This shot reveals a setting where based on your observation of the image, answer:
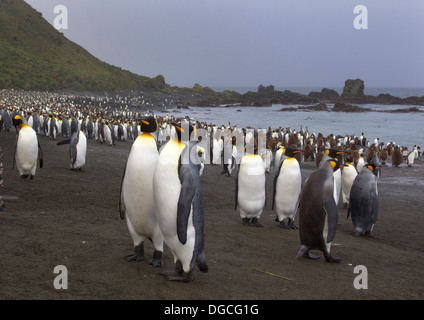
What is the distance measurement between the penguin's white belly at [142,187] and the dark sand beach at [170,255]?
48 cm

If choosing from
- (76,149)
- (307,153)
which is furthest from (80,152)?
(307,153)

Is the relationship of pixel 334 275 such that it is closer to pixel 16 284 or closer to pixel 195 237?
pixel 195 237

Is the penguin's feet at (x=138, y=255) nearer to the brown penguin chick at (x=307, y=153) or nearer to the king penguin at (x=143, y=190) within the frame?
the king penguin at (x=143, y=190)

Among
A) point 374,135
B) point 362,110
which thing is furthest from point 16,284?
point 362,110

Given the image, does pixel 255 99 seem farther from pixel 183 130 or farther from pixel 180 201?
pixel 180 201

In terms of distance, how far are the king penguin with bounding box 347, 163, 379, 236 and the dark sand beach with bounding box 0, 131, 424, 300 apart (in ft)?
1.13

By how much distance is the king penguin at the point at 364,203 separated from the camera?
26.1 feet

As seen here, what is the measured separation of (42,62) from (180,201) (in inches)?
3347

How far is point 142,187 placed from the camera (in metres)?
4.59

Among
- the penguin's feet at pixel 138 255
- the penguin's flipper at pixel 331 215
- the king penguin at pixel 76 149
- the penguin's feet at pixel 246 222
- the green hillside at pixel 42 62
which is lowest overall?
the penguin's feet at pixel 246 222

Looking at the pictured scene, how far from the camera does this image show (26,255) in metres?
4.61

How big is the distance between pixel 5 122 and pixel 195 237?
20964mm

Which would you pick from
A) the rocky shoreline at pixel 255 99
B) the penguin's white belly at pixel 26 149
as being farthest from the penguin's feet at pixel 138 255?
the rocky shoreline at pixel 255 99

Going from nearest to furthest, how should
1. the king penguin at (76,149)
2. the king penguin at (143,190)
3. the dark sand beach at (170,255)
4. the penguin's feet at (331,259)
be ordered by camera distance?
the dark sand beach at (170,255), the king penguin at (143,190), the penguin's feet at (331,259), the king penguin at (76,149)
